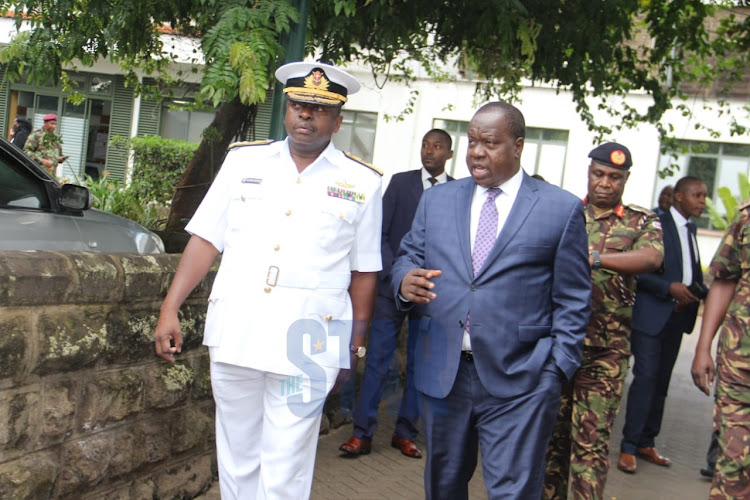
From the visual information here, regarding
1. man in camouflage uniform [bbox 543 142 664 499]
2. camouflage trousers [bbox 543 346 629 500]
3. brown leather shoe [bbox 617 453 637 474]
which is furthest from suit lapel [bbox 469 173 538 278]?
brown leather shoe [bbox 617 453 637 474]

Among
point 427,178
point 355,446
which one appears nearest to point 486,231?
point 355,446

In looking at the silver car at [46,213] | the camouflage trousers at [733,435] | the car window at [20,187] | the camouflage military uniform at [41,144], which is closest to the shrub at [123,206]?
the camouflage military uniform at [41,144]

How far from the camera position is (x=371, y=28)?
21.4 feet

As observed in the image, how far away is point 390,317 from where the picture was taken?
5988 mm

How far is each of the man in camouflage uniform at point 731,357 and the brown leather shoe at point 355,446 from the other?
2.25 metres

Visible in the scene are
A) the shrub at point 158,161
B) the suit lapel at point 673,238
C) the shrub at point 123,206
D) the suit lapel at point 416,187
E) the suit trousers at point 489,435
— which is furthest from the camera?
the shrub at point 158,161

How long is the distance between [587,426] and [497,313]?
1455mm

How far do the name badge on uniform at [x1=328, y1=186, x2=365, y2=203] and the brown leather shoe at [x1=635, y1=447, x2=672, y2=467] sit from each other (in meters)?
4.04

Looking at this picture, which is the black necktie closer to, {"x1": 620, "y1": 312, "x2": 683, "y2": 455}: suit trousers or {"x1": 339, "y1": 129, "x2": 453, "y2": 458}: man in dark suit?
{"x1": 620, "y1": 312, "x2": 683, "y2": 455}: suit trousers

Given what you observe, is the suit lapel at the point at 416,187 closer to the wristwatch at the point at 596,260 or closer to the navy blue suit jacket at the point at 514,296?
the wristwatch at the point at 596,260

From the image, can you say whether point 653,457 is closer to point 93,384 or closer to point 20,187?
point 93,384

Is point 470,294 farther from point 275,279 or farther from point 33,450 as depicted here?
point 33,450

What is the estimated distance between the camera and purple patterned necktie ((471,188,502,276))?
3.57m

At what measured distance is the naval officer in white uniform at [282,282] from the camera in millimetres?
3451
